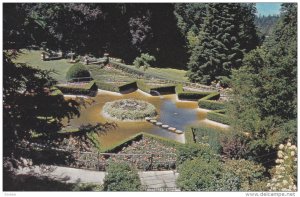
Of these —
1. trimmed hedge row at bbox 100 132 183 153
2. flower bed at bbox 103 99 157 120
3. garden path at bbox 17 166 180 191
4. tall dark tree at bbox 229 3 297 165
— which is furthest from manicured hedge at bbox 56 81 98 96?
tall dark tree at bbox 229 3 297 165

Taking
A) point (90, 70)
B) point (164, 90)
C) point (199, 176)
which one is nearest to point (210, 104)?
point (164, 90)

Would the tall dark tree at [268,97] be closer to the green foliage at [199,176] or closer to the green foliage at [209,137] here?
the green foliage at [209,137]

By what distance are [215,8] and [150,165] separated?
780 inches

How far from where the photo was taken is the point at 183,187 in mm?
16703

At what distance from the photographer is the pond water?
83.1ft

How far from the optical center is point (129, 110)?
2759 cm

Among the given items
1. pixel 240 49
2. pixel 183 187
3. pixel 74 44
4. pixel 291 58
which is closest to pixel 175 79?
pixel 240 49

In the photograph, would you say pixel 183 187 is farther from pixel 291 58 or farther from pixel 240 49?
pixel 240 49

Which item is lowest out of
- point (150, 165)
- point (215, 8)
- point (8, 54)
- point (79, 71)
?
point (150, 165)

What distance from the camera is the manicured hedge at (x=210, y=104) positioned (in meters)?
29.5

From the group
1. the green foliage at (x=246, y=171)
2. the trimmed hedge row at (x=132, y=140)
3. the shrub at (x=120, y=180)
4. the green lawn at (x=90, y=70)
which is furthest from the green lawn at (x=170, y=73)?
the shrub at (x=120, y=180)

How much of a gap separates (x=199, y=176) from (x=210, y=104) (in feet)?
45.3

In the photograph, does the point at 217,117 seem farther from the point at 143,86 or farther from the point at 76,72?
the point at 76,72

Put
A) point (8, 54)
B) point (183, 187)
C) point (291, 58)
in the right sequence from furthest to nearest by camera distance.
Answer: point (291, 58)
point (183, 187)
point (8, 54)
